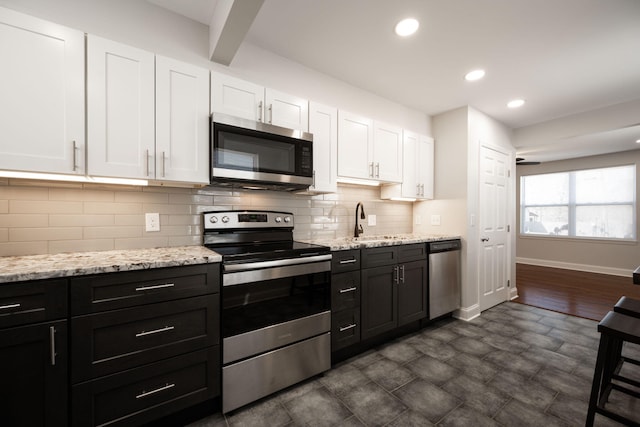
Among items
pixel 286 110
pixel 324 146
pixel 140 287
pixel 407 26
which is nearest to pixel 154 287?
pixel 140 287

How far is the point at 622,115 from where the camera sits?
3109 millimetres

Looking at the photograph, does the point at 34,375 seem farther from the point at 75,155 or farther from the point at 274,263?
the point at 274,263

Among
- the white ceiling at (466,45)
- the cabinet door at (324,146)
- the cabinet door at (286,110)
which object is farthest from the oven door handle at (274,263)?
the white ceiling at (466,45)

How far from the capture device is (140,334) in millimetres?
1343

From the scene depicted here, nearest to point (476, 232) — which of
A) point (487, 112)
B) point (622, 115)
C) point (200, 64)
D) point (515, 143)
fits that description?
point (487, 112)

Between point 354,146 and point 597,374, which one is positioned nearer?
point 597,374

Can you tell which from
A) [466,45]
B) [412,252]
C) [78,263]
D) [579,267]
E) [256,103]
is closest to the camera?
[78,263]

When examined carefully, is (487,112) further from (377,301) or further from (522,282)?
(522,282)

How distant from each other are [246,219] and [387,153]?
170 centimetres

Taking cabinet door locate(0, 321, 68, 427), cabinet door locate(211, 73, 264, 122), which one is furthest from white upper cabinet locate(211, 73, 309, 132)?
cabinet door locate(0, 321, 68, 427)

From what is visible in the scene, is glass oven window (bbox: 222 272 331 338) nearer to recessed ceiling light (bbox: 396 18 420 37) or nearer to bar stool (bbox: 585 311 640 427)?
bar stool (bbox: 585 311 640 427)

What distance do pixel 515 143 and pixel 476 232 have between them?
1893mm

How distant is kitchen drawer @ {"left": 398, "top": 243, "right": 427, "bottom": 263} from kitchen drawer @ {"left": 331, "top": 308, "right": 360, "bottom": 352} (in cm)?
71

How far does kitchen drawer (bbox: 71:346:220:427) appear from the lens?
1.24m
